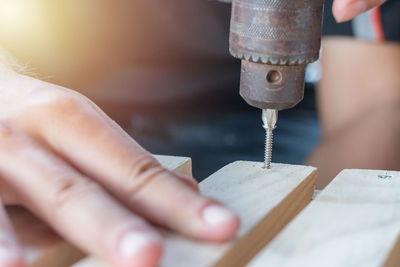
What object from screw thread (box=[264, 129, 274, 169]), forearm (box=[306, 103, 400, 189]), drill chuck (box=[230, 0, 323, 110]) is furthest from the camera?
forearm (box=[306, 103, 400, 189])

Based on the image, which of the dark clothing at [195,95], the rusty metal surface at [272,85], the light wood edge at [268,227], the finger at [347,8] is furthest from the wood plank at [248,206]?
the dark clothing at [195,95]

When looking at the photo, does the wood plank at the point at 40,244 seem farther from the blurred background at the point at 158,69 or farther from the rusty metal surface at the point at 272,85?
the blurred background at the point at 158,69

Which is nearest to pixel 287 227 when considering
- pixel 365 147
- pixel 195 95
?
pixel 365 147

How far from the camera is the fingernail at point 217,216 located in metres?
0.60

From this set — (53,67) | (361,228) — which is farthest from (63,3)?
(361,228)

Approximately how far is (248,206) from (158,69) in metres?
1.41

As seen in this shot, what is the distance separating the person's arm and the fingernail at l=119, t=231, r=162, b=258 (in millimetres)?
1310

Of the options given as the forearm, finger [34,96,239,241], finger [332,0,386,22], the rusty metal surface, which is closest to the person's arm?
the forearm

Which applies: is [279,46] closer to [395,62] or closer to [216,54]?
[395,62]

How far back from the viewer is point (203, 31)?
2020mm

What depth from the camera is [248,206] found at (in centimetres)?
71

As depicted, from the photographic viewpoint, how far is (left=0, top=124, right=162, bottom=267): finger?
54cm

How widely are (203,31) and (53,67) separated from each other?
21.6 inches

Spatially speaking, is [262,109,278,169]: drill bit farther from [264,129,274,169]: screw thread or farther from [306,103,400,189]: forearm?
[306,103,400,189]: forearm
